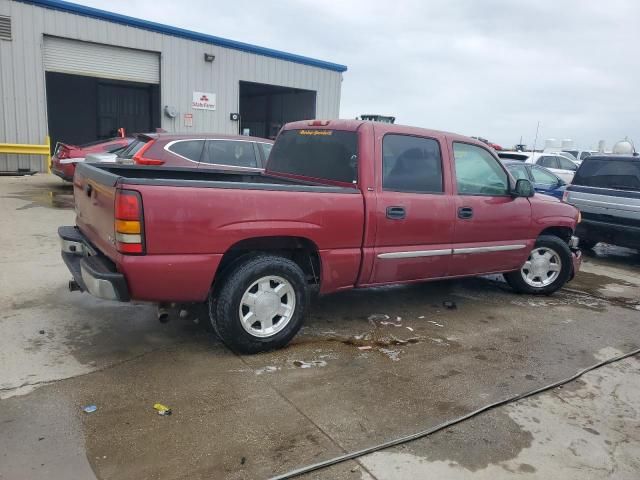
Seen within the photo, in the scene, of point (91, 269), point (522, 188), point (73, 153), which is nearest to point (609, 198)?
point (522, 188)

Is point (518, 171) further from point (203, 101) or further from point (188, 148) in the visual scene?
point (203, 101)

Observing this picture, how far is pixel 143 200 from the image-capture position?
11.5 feet

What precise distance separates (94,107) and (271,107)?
785cm

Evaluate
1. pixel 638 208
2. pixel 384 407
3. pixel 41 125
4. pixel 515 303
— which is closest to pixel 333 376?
pixel 384 407

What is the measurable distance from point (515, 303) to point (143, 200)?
4291 mm

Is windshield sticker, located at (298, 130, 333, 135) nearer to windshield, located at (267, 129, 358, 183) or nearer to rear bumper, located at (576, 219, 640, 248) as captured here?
windshield, located at (267, 129, 358, 183)

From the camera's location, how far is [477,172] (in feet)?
17.7

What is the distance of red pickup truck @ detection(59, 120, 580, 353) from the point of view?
11.9 feet

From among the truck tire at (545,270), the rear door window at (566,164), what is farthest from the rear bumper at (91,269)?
the rear door window at (566,164)

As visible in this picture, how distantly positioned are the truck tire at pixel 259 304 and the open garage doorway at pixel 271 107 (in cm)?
1882


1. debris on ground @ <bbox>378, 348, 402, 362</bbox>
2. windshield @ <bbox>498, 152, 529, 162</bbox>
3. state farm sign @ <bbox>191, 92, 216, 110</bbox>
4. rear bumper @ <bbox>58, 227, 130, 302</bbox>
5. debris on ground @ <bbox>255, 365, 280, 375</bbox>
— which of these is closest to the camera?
rear bumper @ <bbox>58, 227, 130, 302</bbox>

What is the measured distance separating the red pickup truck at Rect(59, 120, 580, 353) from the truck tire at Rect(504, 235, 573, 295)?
11cm

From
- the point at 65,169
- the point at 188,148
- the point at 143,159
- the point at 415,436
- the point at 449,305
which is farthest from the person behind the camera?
the point at 65,169

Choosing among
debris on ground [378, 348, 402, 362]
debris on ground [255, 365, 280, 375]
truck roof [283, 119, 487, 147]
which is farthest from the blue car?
debris on ground [255, 365, 280, 375]
